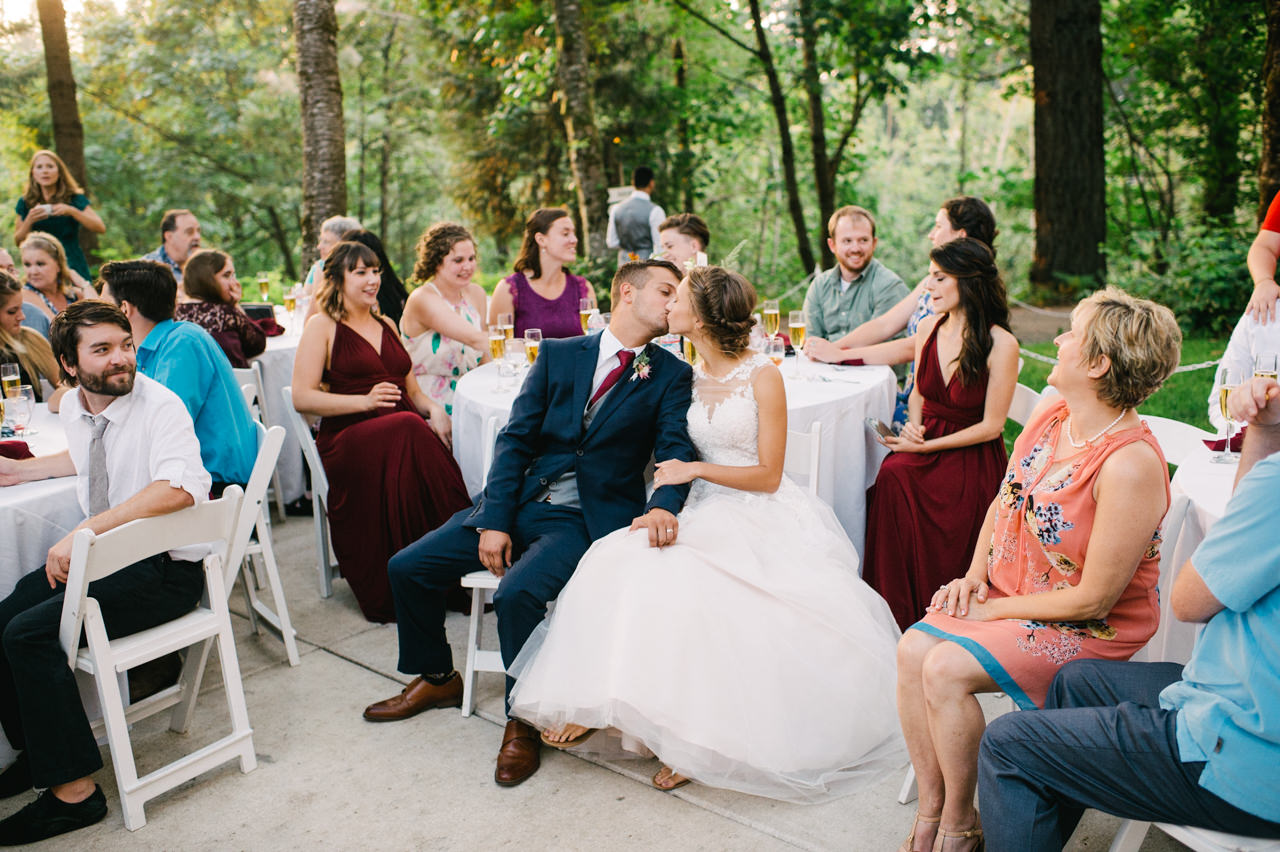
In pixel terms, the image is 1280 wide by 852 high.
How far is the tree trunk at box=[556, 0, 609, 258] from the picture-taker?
31.4 feet

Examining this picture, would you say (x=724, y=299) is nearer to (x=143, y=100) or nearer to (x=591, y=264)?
(x=591, y=264)

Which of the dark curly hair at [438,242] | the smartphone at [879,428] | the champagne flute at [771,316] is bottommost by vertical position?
the smartphone at [879,428]

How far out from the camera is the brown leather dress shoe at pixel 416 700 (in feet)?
11.0

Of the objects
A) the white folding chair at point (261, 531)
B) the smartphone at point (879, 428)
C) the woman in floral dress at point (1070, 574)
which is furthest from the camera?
the smartphone at point (879, 428)

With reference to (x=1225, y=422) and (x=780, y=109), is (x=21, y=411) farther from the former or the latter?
(x=780, y=109)

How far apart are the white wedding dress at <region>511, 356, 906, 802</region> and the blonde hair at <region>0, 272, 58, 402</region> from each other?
2941 mm

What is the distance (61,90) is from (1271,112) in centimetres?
1194

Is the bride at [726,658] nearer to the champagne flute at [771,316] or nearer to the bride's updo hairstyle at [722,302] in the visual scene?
the bride's updo hairstyle at [722,302]

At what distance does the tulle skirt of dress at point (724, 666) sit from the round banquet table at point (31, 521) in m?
1.57

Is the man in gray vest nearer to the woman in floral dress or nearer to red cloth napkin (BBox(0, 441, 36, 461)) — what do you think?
red cloth napkin (BBox(0, 441, 36, 461))

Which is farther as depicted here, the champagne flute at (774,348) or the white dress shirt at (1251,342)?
the champagne flute at (774,348)

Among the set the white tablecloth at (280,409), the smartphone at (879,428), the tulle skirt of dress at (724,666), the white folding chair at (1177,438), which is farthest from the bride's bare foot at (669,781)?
the white tablecloth at (280,409)

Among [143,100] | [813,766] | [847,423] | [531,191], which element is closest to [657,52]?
[531,191]

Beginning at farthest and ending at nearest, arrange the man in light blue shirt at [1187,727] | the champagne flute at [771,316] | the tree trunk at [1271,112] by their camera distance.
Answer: the tree trunk at [1271,112]
the champagne flute at [771,316]
the man in light blue shirt at [1187,727]
